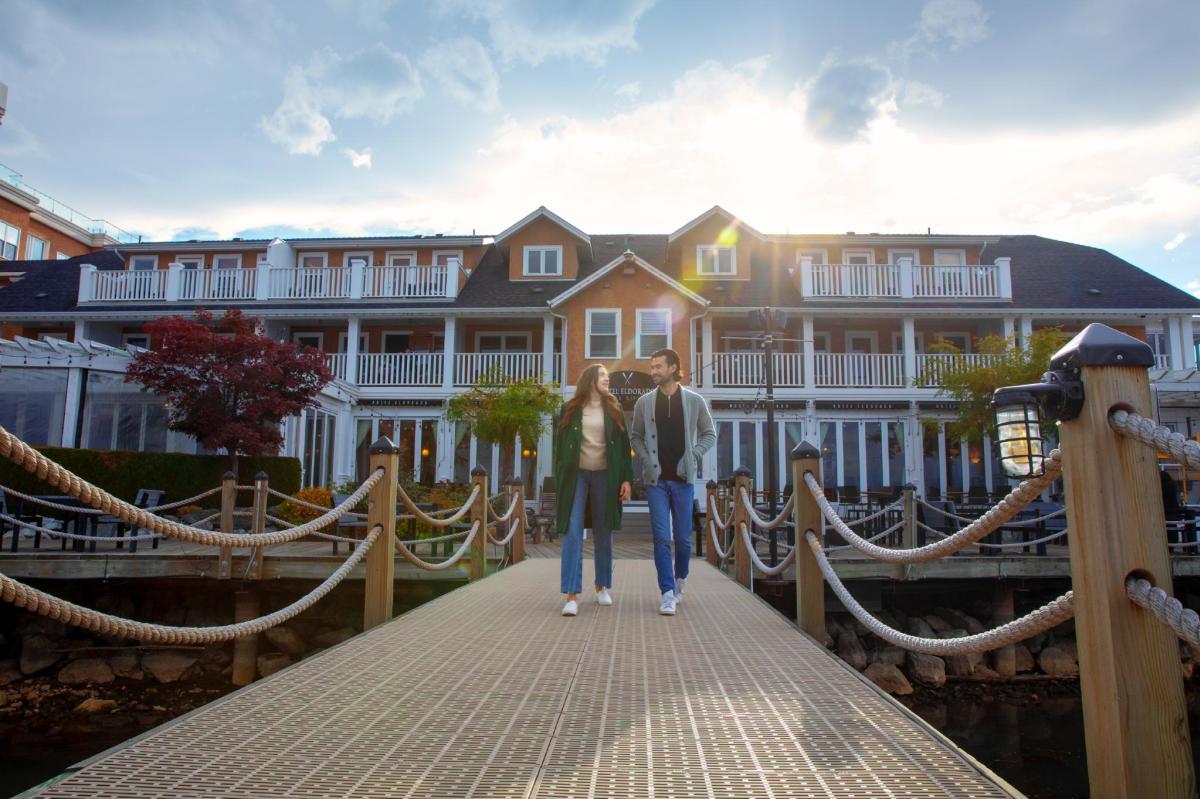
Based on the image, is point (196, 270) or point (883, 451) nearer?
point (883, 451)

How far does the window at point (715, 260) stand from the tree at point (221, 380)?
44.9ft

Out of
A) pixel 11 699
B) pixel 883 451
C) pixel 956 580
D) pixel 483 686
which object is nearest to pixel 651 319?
pixel 883 451

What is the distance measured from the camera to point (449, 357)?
22172 millimetres

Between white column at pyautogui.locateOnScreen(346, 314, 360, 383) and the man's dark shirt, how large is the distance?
18020mm

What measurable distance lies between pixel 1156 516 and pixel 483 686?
2.58 m

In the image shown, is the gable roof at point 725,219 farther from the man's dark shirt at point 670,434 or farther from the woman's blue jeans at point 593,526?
the woman's blue jeans at point 593,526

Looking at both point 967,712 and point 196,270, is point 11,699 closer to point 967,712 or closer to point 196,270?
point 967,712

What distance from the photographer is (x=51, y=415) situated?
16.2 meters

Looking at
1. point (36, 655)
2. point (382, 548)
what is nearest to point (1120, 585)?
point (382, 548)

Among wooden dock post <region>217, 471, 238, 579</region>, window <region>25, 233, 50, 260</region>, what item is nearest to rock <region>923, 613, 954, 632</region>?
wooden dock post <region>217, 471, 238, 579</region>

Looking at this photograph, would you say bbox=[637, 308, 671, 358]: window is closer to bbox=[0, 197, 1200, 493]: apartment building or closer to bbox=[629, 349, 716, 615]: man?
bbox=[0, 197, 1200, 493]: apartment building

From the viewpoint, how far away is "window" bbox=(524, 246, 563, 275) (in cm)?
2481

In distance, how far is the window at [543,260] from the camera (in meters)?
24.8

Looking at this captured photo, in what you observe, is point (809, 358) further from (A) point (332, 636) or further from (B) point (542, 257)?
(A) point (332, 636)
